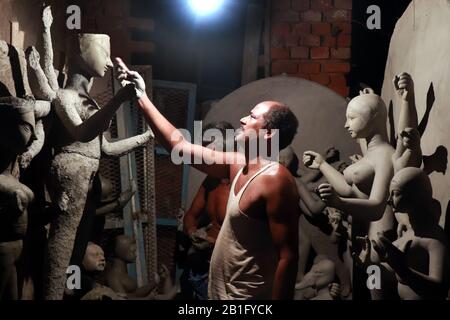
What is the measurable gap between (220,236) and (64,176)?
30.2 inches

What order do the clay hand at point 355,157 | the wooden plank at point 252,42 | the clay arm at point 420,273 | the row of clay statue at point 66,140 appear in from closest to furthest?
1. the clay arm at point 420,273
2. the row of clay statue at point 66,140
3. the clay hand at point 355,157
4. the wooden plank at point 252,42

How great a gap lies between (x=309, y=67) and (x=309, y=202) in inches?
29.4

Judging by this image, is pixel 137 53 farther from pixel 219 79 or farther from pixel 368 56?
pixel 368 56

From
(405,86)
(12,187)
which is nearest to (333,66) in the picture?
(405,86)

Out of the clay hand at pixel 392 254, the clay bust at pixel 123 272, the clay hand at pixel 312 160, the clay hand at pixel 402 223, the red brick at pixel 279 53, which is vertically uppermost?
the red brick at pixel 279 53

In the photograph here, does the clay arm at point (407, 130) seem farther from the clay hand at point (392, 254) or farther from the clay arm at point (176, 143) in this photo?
the clay arm at point (176, 143)

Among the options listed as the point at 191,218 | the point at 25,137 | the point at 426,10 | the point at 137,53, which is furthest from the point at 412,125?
the point at 25,137

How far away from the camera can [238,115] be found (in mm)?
4133

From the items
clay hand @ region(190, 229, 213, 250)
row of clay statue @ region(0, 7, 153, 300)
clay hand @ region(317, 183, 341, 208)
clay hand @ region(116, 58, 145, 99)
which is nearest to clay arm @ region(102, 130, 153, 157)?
row of clay statue @ region(0, 7, 153, 300)

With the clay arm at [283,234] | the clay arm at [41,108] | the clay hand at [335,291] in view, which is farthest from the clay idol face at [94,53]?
the clay hand at [335,291]

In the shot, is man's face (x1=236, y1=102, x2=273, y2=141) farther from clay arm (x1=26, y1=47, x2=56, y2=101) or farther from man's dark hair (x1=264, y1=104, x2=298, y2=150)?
clay arm (x1=26, y1=47, x2=56, y2=101)

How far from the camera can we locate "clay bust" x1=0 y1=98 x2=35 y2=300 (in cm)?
347

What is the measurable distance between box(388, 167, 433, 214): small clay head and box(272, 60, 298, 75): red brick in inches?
42.1

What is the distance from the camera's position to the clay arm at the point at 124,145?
12.6ft
